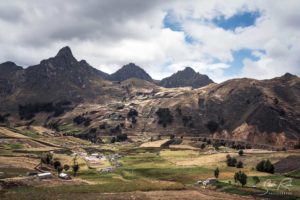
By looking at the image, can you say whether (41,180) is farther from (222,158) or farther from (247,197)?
(222,158)

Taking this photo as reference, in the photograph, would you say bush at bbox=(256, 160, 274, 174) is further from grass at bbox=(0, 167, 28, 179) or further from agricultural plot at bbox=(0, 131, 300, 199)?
grass at bbox=(0, 167, 28, 179)

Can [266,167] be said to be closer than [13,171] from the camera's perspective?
No

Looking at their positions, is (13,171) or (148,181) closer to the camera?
(148,181)

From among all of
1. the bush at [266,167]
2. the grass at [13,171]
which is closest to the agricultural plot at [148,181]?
the grass at [13,171]

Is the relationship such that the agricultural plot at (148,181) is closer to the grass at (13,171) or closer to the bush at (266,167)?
the grass at (13,171)

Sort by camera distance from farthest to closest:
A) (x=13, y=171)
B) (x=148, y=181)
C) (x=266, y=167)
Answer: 1. (x=266, y=167)
2. (x=13, y=171)
3. (x=148, y=181)

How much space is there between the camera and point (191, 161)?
634 ft

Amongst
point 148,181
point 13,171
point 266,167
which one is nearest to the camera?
point 148,181

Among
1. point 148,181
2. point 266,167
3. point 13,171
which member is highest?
Result: point 266,167

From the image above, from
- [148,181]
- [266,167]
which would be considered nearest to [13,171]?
[148,181]

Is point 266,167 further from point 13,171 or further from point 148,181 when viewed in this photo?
point 13,171

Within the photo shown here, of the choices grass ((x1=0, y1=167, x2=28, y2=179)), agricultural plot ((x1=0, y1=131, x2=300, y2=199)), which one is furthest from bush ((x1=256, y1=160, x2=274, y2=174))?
grass ((x1=0, y1=167, x2=28, y2=179))

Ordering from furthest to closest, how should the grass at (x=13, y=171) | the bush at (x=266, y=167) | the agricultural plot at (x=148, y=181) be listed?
the bush at (x=266, y=167) < the grass at (x=13, y=171) < the agricultural plot at (x=148, y=181)

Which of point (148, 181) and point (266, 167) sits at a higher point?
point (266, 167)
